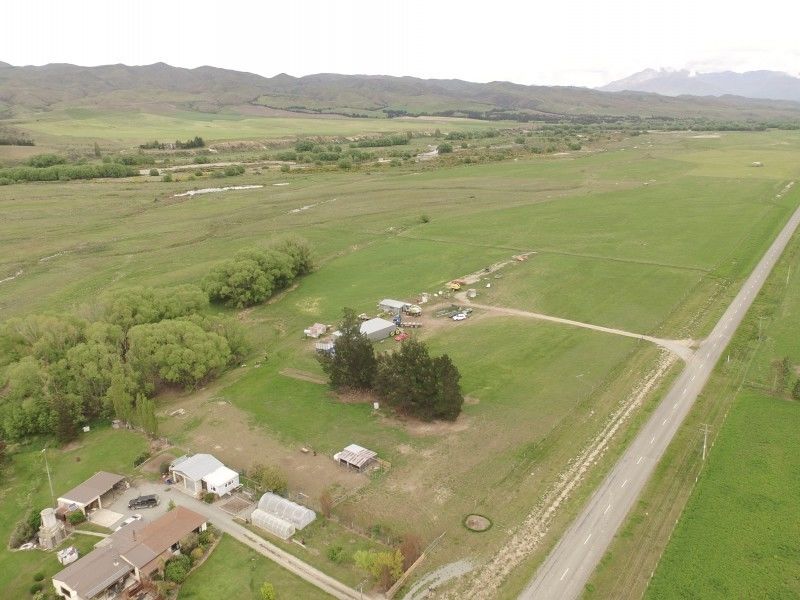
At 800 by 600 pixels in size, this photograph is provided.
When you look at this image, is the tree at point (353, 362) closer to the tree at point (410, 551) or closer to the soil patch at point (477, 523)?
the soil patch at point (477, 523)

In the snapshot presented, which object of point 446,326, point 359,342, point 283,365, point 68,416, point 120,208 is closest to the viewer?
point 68,416

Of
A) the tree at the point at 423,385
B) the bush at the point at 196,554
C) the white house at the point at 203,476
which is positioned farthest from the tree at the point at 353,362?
the bush at the point at 196,554

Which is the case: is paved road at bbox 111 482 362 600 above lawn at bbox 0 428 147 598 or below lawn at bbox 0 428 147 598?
above

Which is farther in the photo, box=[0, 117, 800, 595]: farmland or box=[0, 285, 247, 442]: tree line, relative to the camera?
box=[0, 285, 247, 442]: tree line

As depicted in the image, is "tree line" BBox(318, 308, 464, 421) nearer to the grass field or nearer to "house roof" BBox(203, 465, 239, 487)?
"house roof" BBox(203, 465, 239, 487)

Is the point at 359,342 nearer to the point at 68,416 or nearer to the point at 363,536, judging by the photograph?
the point at 363,536

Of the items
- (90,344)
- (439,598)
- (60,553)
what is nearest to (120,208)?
(90,344)

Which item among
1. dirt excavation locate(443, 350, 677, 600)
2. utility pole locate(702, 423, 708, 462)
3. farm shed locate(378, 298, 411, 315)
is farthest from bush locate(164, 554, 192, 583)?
farm shed locate(378, 298, 411, 315)
